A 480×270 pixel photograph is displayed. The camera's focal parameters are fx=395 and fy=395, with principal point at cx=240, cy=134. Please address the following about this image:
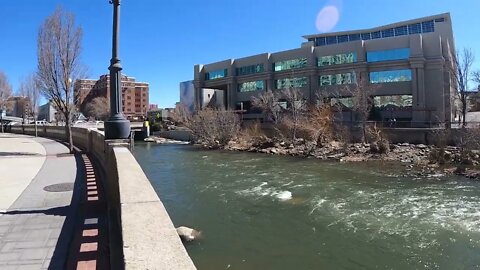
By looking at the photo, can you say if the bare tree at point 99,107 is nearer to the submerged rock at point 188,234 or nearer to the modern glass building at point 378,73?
the modern glass building at point 378,73

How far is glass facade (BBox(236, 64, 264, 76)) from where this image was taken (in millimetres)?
77938

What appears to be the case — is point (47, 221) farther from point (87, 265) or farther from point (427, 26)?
point (427, 26)

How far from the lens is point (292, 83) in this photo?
234ft

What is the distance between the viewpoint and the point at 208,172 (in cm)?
2662

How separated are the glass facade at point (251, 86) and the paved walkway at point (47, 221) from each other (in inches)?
2623

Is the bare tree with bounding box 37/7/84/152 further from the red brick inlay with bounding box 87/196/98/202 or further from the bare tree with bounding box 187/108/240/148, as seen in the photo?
the bare tree with bounding box 187/108/240/148

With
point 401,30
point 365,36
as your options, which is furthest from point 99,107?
point 401,30

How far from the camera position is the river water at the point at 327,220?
1003 centimetres

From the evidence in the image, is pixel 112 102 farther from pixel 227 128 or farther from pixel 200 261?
pixel 227 128

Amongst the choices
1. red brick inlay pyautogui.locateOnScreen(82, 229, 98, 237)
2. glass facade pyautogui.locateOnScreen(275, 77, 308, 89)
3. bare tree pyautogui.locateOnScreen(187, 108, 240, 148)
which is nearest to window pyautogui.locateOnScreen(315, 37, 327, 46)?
glass facade pyautogui.locateOnScreen(275, 77, 308, 89)

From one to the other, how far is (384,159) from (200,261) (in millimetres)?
28555

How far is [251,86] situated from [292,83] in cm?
1127

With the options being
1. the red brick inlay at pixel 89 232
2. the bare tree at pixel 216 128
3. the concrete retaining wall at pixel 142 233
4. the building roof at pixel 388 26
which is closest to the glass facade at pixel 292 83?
the bare tree at pixel 216 128

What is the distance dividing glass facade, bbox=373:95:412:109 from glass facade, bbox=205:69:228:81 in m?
34.7
